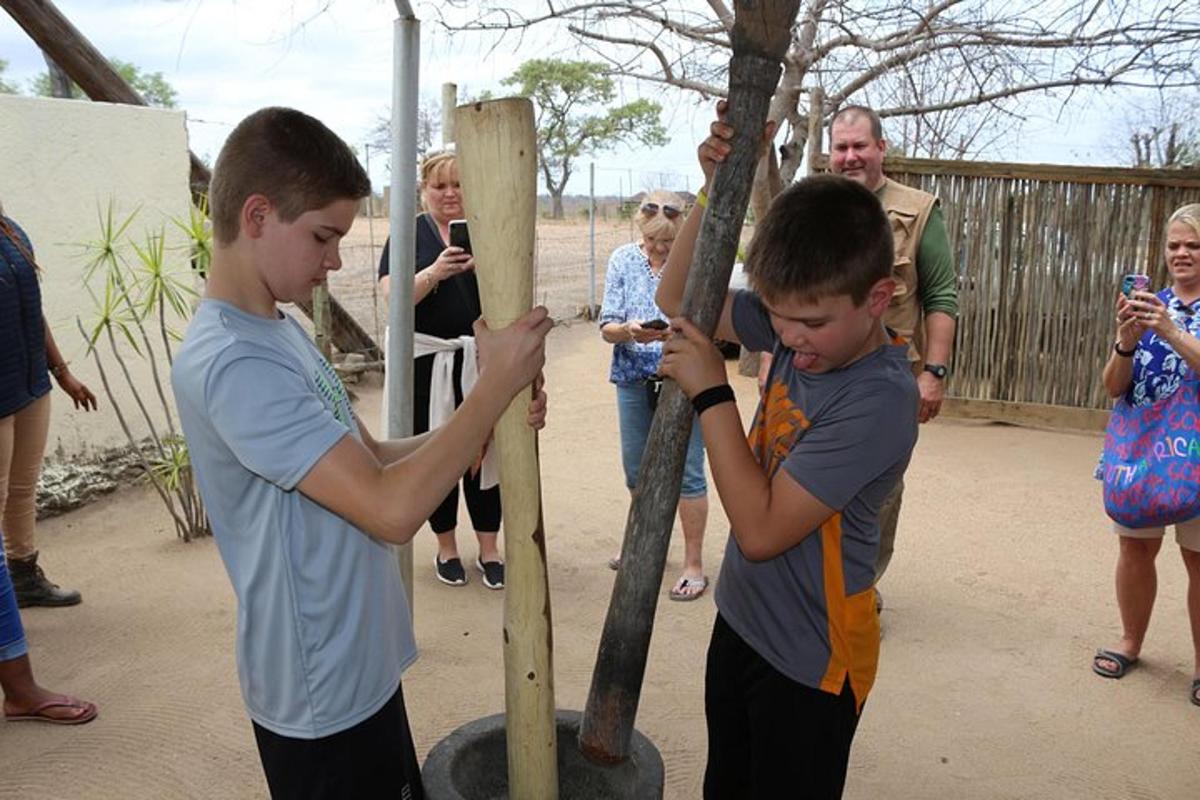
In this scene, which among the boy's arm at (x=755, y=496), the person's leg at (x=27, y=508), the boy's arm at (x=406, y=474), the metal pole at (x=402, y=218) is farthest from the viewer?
the person's leg at (x=27, y=508)

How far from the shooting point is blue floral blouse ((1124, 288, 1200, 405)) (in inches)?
122

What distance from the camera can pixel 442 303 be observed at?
12.6ft

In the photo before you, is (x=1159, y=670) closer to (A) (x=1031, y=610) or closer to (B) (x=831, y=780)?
(A) (x=1031, y=610)

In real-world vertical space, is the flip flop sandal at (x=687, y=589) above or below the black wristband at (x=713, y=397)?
below

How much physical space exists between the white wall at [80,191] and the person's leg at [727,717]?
4082 mm

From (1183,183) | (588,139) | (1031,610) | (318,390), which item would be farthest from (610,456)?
(588,139)

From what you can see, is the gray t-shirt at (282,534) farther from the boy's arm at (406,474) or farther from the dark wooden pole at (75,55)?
the dark wooden pole at (75,55)

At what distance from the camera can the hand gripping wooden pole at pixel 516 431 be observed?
1.48 metres

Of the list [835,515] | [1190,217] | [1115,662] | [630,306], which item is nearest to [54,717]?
[630,306]

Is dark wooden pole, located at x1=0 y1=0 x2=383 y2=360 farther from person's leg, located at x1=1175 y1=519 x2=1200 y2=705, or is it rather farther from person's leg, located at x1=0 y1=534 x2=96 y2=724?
person's leg, located at x1=1175 y1=519 x2=1200 y2=705

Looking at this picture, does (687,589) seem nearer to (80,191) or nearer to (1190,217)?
(1190,217)

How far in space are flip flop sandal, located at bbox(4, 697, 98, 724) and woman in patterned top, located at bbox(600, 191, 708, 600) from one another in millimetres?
2166

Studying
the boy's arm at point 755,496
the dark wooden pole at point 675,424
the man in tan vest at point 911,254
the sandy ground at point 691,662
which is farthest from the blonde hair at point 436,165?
the boy's arm at point 755,496

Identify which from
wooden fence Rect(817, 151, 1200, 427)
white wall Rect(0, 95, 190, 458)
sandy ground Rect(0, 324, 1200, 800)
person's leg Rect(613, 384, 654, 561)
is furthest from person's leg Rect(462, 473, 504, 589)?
wooden fence Rect(817, 151, 1200, 427)
